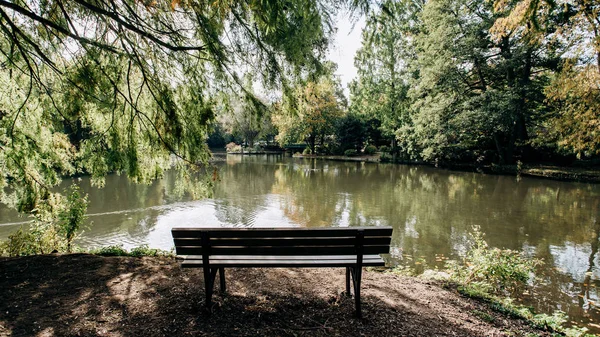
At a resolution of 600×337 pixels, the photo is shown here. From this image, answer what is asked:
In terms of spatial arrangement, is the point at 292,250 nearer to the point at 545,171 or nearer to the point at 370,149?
the point at 545,171

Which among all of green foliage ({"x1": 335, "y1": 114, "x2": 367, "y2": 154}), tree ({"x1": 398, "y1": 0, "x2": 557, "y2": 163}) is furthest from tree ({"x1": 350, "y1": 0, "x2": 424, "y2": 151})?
tree ({"x1": 398, "y1": 0, "x2": 557, "y2": 163})

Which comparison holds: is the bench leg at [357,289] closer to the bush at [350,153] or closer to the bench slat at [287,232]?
the bench slat at [287,232]

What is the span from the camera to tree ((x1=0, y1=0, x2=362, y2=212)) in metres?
3.85

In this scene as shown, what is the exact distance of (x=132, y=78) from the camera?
4355mm

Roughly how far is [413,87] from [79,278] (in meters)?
A: 25.9

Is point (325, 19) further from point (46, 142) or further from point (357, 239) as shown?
point (46, 142)

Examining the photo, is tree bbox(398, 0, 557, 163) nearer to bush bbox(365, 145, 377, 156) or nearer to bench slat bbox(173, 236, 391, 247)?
bush bbox(365, 145, 377, 156)

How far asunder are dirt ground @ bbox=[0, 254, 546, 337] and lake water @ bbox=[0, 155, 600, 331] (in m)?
2.38

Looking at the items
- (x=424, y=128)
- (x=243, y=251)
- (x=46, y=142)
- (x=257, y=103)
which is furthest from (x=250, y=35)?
(x=424, y=128)

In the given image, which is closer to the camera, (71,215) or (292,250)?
(292,250)

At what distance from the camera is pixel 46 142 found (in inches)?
182

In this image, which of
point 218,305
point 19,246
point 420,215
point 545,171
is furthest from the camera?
point 545,171

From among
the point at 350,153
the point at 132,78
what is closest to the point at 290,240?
the point at 132,78

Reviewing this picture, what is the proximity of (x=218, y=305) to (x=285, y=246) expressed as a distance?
894 mm
